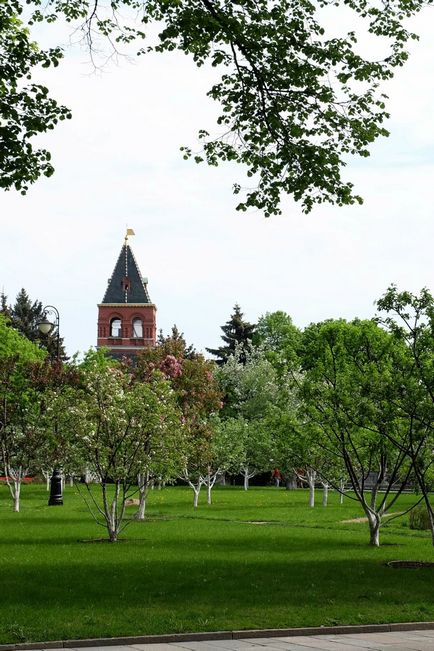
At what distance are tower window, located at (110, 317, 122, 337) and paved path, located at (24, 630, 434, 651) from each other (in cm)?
10864

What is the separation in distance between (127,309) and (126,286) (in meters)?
2.98

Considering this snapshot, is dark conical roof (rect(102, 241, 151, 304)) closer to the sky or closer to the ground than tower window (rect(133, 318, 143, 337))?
closer to the sky

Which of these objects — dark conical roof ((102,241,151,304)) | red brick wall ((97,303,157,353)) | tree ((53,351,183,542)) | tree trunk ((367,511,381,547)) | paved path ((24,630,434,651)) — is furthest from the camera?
dark conical roof ((102,241,151,304))

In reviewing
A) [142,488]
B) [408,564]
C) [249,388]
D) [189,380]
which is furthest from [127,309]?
[408,564]

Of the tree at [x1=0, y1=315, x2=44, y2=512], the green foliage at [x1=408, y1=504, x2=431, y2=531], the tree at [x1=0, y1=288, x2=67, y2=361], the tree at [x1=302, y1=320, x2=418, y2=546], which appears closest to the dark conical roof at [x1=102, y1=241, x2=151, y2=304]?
the tree at [x1=0, y1=288, x2=67, y2=361]

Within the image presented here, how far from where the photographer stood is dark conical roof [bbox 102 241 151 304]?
120m

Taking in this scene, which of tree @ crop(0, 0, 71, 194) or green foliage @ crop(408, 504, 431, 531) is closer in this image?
tree @ crop(0, 0, 71, 194)

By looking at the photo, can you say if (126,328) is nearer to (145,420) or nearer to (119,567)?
(145,420)

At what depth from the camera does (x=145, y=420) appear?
2641 centimetres

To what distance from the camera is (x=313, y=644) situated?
11.4m

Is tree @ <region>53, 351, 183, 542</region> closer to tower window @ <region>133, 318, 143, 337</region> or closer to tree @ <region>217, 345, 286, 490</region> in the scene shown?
tree @ <region>217, 345, 286, 490</region>

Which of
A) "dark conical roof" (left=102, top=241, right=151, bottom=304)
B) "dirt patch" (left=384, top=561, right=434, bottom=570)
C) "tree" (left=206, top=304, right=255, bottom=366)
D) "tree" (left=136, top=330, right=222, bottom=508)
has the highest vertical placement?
"dark conical roof" (left=102, top=241, right=151, bottom=304)

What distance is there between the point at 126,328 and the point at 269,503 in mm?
72528

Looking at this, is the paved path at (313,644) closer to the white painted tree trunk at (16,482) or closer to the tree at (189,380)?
the white painted tree trunk at (16,482)
